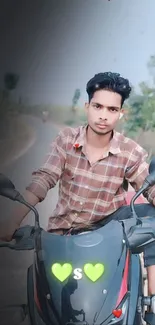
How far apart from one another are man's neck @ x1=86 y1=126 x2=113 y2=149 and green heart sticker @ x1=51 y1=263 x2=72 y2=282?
18.6 inches

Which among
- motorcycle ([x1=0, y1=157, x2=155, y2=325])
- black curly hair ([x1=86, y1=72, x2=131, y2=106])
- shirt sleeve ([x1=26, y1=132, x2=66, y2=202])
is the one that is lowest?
motorcycle ([x1=0, y1=157, x2=155, y2=325])

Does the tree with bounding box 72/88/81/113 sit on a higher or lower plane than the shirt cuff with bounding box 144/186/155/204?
higher

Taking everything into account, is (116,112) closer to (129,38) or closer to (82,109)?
(82,109)

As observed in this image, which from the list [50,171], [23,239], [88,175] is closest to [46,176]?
[50,171]

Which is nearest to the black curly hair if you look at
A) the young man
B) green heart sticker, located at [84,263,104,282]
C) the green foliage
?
the young man

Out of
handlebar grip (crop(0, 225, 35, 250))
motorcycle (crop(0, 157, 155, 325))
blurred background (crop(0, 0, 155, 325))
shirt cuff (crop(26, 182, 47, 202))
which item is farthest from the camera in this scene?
blurred background (crop(0, 0, 155, 325))

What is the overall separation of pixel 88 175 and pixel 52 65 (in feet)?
1.26

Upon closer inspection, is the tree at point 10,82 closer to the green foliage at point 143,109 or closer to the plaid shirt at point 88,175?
the plaid shirt at point 88,175

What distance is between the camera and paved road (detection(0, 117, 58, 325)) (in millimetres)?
1514

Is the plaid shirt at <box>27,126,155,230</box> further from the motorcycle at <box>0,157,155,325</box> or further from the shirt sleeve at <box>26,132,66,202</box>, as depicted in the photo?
the motorcycle at <box>0,157,155,325</box>

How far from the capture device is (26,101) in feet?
4.99

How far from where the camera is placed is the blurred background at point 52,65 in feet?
4.89

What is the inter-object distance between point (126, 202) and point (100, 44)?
21.0 inches

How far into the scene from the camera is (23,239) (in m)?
1.25
